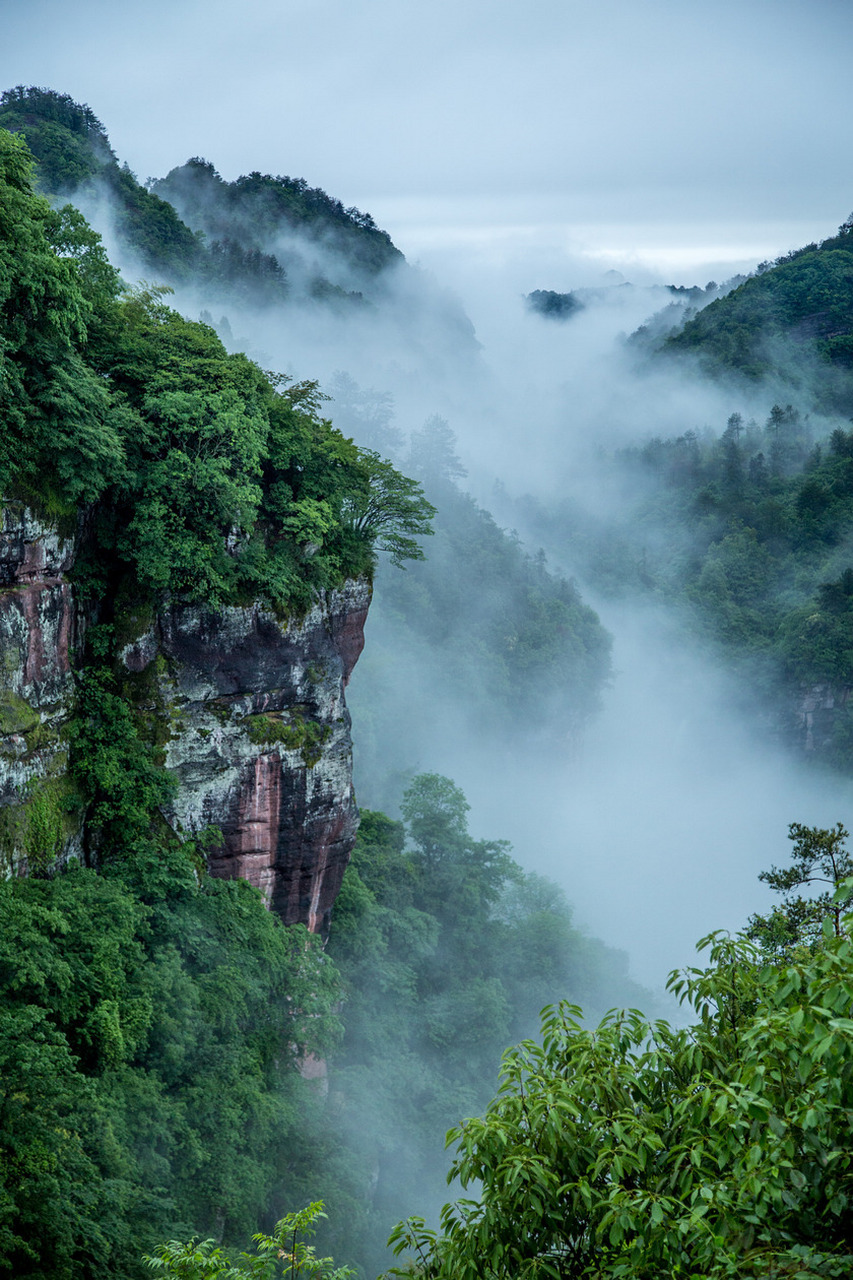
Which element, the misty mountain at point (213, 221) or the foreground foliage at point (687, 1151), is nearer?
the foreground foliage at point (687, 1151)

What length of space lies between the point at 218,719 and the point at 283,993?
7.22m

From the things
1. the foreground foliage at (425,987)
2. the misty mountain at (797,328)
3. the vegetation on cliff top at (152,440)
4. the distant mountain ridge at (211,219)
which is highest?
the misty mountain at (797,328)

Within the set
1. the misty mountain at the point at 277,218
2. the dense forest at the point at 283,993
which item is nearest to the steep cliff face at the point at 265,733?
the dense forest at the point at 283,993

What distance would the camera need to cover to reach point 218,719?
837 inches

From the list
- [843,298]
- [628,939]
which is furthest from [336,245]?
[628,939]

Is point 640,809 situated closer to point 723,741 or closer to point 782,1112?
point 723,741

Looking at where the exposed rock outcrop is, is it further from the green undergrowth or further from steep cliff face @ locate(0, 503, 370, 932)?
the green undergrowth

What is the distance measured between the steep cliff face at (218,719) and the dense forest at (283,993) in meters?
0.29

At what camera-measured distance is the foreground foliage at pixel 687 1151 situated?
15.4ft

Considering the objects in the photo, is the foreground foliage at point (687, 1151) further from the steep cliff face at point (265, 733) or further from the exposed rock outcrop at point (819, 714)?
the exposed rock outcrop at point (819, 714)

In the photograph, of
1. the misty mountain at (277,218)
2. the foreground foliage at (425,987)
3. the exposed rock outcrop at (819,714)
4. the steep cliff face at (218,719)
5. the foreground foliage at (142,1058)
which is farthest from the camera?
the misty mountain at (277,218)

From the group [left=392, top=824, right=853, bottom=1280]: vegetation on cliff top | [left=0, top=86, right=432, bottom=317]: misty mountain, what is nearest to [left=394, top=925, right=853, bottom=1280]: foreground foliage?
[left=392, top=824, right=853, bottom=1280]: vegetation on cliff top

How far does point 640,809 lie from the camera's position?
262 feet

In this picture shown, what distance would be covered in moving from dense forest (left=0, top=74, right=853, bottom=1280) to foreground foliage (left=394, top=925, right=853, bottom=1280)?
1.4 inches
